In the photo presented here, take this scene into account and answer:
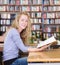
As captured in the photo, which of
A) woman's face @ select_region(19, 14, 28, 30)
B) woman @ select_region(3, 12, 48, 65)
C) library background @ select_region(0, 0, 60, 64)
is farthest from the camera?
library background @ select_region(0, 0, 60, 64)

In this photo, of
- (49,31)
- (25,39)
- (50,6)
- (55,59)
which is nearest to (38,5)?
(50,6)

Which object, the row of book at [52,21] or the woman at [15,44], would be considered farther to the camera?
the row of book at [52,21]

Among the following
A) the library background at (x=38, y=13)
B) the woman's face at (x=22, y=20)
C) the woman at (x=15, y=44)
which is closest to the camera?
the woman at (x=15, y=44)

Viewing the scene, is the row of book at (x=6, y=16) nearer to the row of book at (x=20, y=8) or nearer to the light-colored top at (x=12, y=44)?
the row of book at (x=20, y=8)

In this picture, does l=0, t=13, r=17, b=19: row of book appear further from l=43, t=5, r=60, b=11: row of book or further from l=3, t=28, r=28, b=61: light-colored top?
l=3, t=28, r=28, b=61: light-colored top

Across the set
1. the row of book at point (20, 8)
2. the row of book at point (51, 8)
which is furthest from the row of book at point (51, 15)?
the row of book at point (20, 8)

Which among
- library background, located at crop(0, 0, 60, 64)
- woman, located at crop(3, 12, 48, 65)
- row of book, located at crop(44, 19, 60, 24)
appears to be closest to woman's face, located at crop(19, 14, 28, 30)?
woman, located at crop(3, 12, 48, 65)

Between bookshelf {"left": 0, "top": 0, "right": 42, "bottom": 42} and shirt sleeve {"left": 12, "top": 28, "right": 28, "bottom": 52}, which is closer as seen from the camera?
shirt sleeve {"left": 12, "top": 28, "right": 28, "bottom": 52}

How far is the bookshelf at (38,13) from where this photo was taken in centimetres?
868

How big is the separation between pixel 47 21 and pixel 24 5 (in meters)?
1.01

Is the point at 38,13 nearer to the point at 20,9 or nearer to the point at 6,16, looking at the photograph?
the point at 20,9

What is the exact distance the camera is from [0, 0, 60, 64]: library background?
8680 mm

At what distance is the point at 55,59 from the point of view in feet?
7.13

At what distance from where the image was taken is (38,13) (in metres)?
8.72
